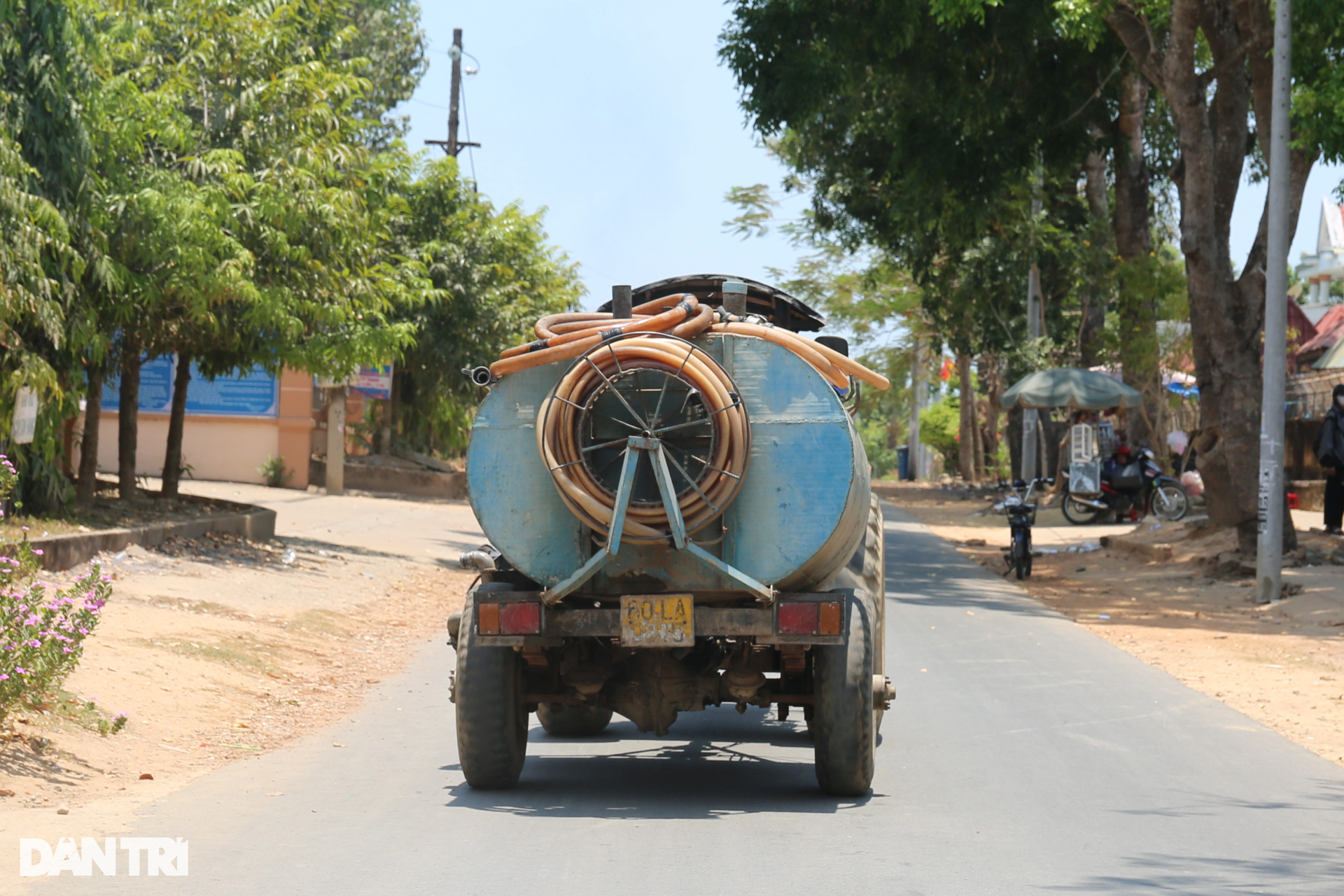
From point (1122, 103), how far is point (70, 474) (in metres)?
17.1

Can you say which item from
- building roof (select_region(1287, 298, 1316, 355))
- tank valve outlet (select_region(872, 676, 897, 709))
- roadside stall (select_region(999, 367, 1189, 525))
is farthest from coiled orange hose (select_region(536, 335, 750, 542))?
building roof (select_region(1287, 298, 1316, 355))

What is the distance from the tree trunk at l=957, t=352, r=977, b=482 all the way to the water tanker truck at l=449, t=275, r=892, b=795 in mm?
42214

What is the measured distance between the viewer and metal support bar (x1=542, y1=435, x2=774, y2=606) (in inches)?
244

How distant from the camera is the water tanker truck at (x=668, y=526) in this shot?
6.30 m

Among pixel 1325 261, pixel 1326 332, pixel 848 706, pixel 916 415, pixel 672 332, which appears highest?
pixel 1325 261

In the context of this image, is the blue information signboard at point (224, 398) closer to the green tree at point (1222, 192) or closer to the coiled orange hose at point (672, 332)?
the green tree at point (1222, 192)

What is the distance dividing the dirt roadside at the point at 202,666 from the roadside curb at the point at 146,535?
164mm

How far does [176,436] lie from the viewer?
19.0 metres

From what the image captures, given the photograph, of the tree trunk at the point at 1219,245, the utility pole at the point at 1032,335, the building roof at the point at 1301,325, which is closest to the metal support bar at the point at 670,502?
the tree trunk at the point at 1219,245

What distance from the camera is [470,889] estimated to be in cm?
502

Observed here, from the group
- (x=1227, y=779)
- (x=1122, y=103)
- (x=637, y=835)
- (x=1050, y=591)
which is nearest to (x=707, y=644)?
(x=637, y=835)

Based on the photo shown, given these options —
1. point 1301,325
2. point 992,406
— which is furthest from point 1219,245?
point 1301,325

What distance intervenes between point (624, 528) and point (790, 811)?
4.95ft

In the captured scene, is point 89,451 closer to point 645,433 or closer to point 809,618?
point 645,433
